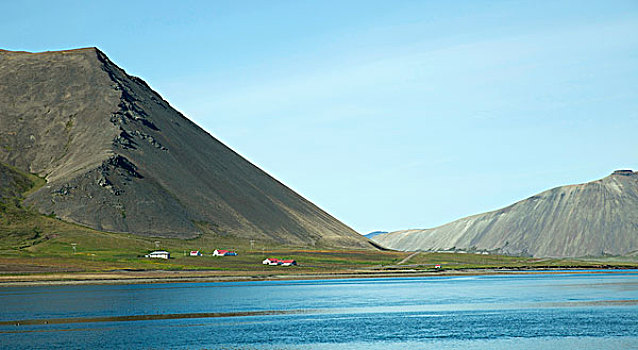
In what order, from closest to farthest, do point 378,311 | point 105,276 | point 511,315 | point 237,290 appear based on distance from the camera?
point 511,315 < point 378,311 < point 237,290 < point 105,276

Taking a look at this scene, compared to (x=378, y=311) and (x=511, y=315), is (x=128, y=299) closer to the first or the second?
(x=378, y=311)

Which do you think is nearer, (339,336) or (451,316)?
(339,336)

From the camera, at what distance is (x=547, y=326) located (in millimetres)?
87562

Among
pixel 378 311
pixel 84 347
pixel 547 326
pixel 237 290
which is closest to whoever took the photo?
pixel 84 347

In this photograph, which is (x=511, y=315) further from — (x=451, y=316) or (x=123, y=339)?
(x=123, y=339)

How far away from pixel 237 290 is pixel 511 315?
7289 cm

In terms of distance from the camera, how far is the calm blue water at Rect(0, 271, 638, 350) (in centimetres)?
7669

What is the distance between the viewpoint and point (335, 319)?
99438 millimetres

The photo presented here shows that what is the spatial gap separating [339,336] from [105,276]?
394ft

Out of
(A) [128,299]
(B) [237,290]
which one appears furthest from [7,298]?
(B) [237,290]

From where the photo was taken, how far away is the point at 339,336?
8131 centimetres

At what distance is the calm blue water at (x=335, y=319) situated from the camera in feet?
252

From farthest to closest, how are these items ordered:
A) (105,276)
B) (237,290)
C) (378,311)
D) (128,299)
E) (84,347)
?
(105,276)
(237,290)
(128,299)
(378,311)
(84,347)

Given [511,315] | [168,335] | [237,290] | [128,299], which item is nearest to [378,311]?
[511,315]
